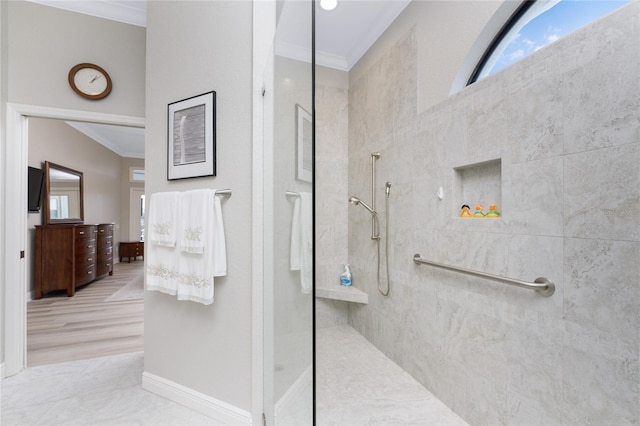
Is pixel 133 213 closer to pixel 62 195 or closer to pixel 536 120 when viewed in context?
pixel 62 195

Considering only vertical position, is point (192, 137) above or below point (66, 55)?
below

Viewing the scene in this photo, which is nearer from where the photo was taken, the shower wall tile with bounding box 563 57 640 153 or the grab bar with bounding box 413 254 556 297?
the shower wall tile with bounding box 563 57 640 153

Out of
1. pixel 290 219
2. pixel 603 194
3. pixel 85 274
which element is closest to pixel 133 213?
pixel 85 274

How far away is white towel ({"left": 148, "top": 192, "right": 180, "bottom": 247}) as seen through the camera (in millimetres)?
1559

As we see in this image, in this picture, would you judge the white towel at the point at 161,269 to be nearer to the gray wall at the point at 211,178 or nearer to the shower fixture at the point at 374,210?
the gray wall at the point at 211,178

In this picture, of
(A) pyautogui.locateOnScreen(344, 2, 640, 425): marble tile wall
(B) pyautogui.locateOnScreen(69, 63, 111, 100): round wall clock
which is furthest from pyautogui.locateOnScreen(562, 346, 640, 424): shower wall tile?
(B) pyautogui.locateOnScreen(69, 63, 111, 100): round wall clock

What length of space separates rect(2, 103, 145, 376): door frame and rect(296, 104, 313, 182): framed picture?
7.07ft

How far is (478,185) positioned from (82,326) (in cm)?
364

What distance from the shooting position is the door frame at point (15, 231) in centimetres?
193

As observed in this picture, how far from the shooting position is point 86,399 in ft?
5.59

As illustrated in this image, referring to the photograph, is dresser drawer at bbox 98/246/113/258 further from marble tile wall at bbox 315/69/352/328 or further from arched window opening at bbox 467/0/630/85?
arched window opening at bbox 467/0/630/85

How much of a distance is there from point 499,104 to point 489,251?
0.70 metres

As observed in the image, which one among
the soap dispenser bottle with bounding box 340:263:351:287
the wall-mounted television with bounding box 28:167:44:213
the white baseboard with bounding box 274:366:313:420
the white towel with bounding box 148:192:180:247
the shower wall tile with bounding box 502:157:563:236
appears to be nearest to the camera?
the white baseboard with bounding box 274:366:313:420

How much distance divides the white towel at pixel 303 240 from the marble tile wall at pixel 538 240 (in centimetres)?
101
